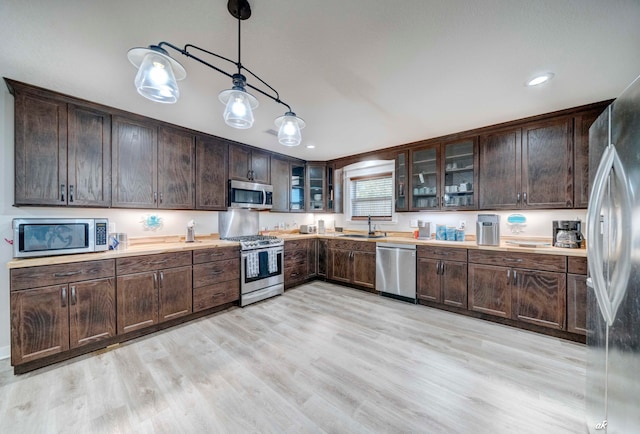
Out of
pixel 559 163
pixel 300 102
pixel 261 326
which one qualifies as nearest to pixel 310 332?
pixel 261 326

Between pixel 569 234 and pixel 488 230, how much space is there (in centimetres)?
75

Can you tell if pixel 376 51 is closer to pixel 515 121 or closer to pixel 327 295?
pixel 515 121

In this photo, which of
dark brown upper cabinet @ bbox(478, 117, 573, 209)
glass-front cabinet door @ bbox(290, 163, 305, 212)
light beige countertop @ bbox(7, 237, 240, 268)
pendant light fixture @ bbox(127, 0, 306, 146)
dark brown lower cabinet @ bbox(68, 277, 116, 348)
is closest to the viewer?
pendant light fixture @ bbox(127, 0, 306, 146)

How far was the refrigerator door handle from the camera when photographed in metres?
0.97

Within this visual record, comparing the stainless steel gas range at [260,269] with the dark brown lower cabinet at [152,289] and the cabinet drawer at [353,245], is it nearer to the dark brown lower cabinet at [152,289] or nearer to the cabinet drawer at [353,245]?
the dark brown lower cabinet at [152,289]

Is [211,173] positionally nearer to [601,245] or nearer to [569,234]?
[601,245]

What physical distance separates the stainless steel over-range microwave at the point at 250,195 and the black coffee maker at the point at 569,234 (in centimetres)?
398

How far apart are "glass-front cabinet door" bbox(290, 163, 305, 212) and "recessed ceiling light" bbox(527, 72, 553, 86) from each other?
3616 millimetres

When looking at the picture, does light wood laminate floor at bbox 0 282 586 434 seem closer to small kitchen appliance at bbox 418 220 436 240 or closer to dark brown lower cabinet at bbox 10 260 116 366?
dark brown lower cabinet at bbox 10 260 116 366

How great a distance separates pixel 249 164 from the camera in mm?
3990

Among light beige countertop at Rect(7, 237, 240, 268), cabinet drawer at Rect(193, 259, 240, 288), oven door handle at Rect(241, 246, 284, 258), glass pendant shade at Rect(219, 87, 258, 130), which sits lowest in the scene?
cabinet drawer at Rect(193, 259, 240, 288)

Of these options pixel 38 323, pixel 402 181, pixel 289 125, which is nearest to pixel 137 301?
pixel 38 323

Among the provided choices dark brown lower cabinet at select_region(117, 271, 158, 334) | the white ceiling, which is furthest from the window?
dark brown lower cabinet at select_region(117, 271, 158, 334)

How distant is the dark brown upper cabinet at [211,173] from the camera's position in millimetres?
3369
